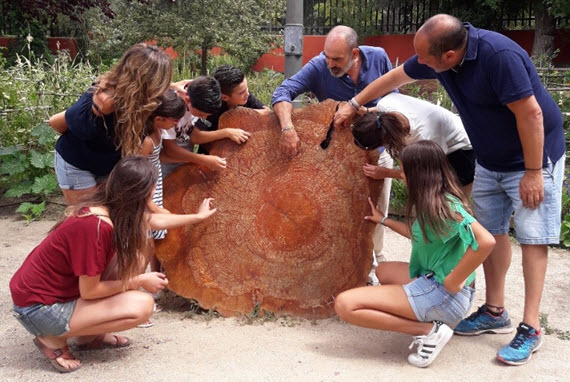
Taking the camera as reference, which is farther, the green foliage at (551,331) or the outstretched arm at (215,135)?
the outstretched arm at (215,135)

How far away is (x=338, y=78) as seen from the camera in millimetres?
3957

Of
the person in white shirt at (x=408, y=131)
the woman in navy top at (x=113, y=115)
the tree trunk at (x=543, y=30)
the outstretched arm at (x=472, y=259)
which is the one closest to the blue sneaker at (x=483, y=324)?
the outstretched arm at (x=472, y=259)

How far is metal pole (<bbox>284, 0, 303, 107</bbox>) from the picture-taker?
16.0ft

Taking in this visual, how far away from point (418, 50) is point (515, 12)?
11788 mm

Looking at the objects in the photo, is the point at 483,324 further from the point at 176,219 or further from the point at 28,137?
the point at 28,137

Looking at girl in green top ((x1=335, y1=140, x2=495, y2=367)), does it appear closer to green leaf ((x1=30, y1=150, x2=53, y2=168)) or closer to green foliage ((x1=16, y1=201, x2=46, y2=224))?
green foliage ((x1=16, y1=201, x2=46, y2=224))

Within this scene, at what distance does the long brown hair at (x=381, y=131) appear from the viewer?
3396 millimetres

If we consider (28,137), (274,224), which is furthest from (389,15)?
(274,224)

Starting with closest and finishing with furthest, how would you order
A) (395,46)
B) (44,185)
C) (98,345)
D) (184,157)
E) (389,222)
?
(98,345)
(389,222)
(184,157)
(44,185)
(395,46)

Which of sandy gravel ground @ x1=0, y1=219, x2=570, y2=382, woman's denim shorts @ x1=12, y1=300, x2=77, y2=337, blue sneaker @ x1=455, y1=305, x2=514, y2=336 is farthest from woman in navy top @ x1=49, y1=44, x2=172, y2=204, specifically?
blue sneaker @ x1=455, y1=305, x2=514, y2=336

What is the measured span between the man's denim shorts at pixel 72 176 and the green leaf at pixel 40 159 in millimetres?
2681

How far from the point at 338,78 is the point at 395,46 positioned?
1090 cm

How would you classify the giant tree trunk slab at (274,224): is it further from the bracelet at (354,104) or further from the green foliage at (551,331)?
the green foliage at (551,331)

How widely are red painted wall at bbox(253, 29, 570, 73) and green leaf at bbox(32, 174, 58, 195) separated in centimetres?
835
